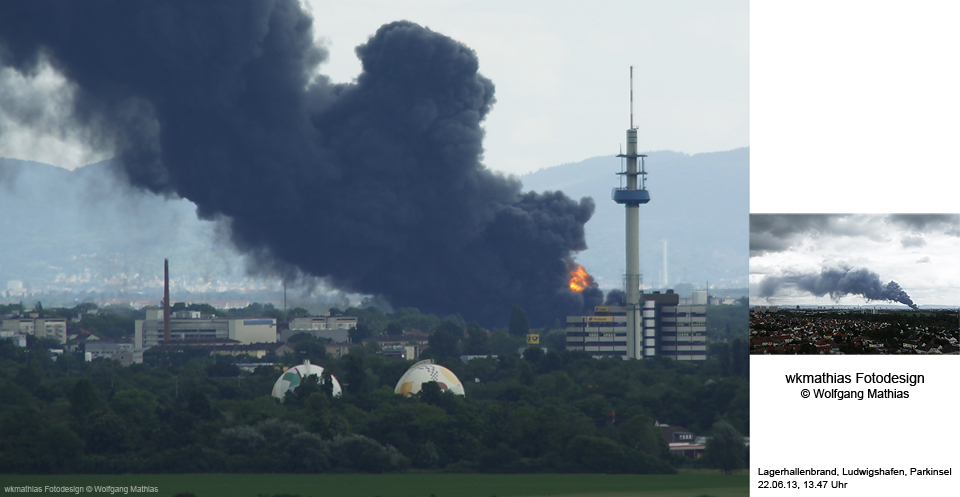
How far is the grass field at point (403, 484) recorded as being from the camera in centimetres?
3350

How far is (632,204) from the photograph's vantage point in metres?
86.6

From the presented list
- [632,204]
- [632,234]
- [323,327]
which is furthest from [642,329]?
[323,327]

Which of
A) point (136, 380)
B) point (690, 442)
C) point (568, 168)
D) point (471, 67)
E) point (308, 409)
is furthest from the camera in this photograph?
point (568, 168)

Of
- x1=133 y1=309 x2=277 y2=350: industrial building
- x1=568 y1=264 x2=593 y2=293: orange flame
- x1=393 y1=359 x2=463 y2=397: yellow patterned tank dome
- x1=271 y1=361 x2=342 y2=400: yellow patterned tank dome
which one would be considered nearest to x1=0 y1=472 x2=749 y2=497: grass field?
x1=393 y1=359 x2=463 y2=397: yellow patterned tank dome

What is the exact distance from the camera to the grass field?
33500mm

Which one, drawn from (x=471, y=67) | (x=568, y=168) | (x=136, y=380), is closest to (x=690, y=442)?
(x=136, y=380)

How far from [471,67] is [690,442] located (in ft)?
202

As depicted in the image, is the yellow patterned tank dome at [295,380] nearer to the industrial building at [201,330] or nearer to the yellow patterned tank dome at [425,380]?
the yellow patterned tank dome at [425,380]

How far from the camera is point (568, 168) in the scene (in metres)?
161

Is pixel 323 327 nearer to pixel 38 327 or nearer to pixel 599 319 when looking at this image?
pixel 38 327

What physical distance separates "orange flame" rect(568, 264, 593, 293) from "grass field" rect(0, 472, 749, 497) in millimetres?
61236

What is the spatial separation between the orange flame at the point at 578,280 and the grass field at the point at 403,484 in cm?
6124

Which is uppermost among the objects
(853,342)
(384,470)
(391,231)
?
(391,231)

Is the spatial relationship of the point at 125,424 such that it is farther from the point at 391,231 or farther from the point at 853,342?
the point at 391,231
